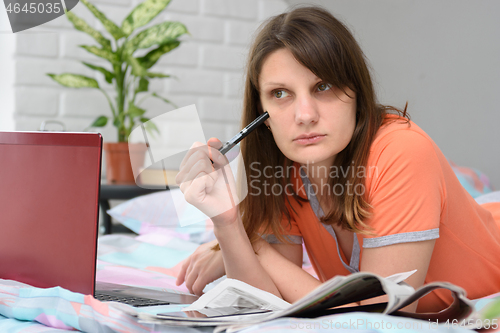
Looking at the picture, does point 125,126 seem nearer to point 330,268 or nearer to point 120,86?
point 120,86

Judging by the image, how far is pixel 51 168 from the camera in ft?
1.96

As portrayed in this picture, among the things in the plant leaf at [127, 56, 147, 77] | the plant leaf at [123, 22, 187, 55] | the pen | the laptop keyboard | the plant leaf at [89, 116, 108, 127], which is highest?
the plant leaf at [123, 22, 187, 55]

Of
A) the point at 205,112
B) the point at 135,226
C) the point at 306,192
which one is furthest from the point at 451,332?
the point at 205,112

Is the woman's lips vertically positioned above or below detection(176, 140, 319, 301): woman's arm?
above

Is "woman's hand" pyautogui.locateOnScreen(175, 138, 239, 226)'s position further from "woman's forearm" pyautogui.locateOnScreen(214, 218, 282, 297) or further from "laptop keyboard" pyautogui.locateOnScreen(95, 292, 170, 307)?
"laptop keyboard" pyautogui.locateOnScreen(95, 292, 170, 307)

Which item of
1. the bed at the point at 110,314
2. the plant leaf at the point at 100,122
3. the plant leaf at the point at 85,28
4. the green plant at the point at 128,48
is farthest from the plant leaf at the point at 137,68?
the bed at the point at 110,314

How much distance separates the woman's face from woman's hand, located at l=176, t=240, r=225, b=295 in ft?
0.86

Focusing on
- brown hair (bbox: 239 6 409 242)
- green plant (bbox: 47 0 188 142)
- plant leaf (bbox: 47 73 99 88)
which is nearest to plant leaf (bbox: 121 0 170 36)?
green plant (bbox: 47 0 188 142)

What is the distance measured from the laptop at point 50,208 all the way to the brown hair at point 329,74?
32 centimetres

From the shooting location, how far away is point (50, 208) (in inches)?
23.4

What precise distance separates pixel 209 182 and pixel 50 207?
9.5 inches

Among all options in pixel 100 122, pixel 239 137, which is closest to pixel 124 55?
pixel 100 122

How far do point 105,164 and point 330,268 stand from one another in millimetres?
1229

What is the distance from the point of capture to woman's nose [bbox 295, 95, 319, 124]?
0.68 meters
